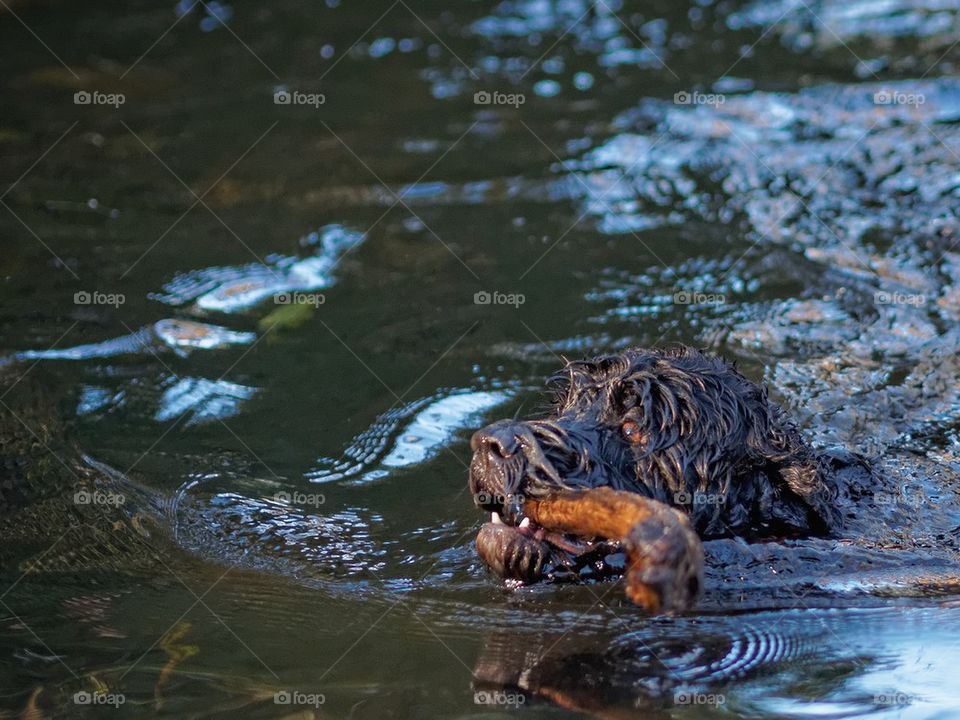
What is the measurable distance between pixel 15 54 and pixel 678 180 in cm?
828

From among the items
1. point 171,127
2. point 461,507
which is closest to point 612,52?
point 171,127

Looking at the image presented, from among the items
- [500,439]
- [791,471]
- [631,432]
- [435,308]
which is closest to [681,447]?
[631,432]

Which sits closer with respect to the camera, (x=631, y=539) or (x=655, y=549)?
(x=655, y=549)

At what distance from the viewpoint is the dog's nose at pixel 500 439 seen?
5.42 metres

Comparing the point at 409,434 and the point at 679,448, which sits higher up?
the point at 409,434

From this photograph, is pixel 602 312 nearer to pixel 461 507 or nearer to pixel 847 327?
pixel 847 327

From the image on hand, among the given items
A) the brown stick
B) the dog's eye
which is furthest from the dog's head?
the brown stick

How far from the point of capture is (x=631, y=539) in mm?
4473

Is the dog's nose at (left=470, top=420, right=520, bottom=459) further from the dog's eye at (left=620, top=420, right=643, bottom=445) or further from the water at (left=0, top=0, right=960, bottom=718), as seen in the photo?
the water at (left=0, top=0, right=960, bottom=718)

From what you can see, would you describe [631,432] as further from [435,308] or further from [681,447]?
[435,308]

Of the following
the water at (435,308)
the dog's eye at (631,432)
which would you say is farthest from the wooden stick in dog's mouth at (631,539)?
the dog's eye at (631,432)

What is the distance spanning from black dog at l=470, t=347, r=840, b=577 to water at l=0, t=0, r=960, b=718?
279mm

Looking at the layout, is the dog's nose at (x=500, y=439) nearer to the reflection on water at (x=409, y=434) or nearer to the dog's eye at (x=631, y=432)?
the dog's eye at (x=631, y=432)

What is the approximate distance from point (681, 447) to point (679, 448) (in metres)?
0.01
